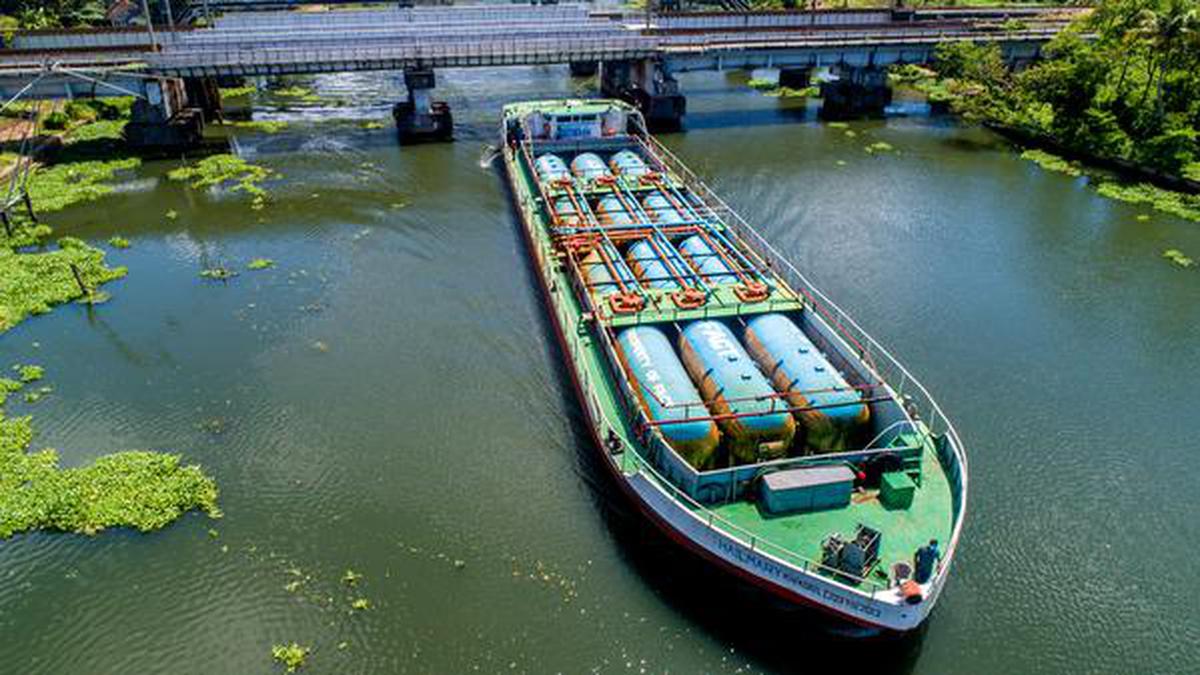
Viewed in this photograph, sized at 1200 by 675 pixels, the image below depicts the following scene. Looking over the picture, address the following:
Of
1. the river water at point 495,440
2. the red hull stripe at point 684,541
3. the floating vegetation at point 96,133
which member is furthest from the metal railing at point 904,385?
the floating vegetation at point 96,133

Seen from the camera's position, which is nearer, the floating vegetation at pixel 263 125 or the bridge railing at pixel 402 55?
the bridge railing at pixel 402 55

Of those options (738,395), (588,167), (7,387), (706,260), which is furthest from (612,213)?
(7,387)

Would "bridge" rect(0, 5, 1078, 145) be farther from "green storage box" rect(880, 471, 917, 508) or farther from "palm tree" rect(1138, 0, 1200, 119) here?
"green storage box" rect(880, 471, 917, 508)

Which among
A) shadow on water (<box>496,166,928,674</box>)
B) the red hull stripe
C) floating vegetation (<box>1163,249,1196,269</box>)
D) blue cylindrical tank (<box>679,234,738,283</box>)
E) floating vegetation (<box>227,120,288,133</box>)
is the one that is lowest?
shadow on water (<box>496,166,928,674</box>)

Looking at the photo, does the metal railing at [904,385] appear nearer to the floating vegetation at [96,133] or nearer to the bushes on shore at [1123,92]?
the bushes on shore at [1123,92]

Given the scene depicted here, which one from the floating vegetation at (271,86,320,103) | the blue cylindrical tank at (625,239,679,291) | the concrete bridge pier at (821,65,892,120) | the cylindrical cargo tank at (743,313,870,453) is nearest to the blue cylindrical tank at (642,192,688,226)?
the blue cylindrical tank at (625,239,679,291)

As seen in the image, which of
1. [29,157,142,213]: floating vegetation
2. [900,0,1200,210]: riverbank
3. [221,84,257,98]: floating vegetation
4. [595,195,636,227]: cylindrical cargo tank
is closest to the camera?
[595,195,636,227]: cylindrical cargo tank

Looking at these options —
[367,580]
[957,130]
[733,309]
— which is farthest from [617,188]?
[957,130]
